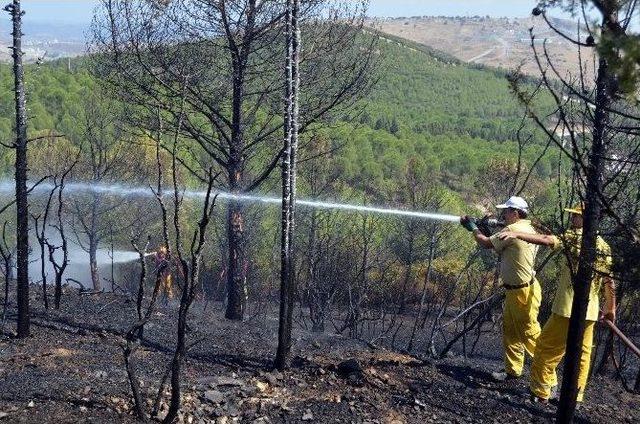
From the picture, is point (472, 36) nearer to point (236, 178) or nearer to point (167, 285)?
point (167, 285)

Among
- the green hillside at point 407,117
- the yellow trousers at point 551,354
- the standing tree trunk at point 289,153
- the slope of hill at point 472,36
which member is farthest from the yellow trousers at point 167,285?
the slope of hill at point 472,36

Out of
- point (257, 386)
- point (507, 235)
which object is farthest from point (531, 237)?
point (257, 386)

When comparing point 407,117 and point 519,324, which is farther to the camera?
point 407,117

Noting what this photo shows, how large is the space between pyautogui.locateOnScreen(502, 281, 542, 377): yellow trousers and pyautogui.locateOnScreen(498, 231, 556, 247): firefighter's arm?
612 mm

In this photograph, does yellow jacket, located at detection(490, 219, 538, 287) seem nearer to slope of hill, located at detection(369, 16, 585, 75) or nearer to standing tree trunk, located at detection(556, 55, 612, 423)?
standing tree trunk, located at detection(556, 55, 612, 423)

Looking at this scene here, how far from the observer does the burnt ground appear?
19.1ft

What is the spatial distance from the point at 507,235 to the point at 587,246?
173 cm

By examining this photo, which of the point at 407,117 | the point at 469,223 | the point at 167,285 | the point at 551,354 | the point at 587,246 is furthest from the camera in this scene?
the point at 407,117

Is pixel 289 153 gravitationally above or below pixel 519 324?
above

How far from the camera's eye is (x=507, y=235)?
674 cm

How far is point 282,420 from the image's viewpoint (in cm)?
599

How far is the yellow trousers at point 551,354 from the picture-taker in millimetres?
6633

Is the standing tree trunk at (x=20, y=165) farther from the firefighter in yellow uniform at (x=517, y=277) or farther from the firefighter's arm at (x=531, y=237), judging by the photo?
the firefighter's arm at (x=531, y=237)

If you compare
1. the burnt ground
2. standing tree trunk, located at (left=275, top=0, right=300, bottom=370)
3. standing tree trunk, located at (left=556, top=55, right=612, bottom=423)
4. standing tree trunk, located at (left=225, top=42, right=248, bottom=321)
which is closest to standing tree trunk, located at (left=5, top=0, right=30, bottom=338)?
the burnt ground
